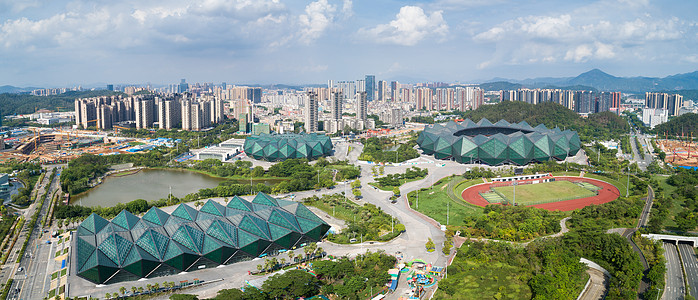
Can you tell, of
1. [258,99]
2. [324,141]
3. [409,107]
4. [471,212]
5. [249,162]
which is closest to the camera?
[471,212]

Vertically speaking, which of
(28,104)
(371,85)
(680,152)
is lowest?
(680,152)

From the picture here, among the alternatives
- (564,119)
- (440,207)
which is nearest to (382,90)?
(564,119)

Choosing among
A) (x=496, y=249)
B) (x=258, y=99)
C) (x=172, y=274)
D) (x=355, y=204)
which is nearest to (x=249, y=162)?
(x=355, y=204)

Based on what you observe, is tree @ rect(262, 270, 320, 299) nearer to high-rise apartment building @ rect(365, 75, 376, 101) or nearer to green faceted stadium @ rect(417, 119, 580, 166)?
green faceted stadium @ rect(417, 119, 580, 166)

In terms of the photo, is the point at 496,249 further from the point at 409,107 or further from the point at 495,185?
the point at 409,107

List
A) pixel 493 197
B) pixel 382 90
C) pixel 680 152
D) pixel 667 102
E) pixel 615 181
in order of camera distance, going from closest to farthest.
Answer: pixel 493 197 < pixel 615 181 < pixel 680 152 < pixel 667 102 < pixel 382 90

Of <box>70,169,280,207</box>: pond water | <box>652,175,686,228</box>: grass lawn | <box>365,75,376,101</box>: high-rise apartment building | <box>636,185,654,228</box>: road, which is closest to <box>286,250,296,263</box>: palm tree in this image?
<box>70,169,280,207</box>: pond water

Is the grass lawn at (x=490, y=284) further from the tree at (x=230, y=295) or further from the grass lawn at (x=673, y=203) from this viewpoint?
the grass lawn at (x=673, y=203)

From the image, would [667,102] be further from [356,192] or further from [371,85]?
[356,192]
